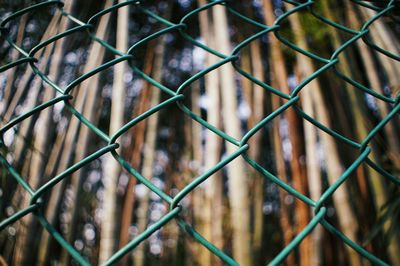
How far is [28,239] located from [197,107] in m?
0.82

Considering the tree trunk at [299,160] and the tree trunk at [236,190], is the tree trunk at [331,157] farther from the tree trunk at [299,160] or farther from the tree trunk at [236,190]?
the tree trunk at [236,190]

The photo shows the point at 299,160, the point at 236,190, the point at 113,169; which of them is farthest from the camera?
the point at 299,160

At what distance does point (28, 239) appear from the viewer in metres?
0.87

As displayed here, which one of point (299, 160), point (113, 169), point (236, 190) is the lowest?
point (236, 190)

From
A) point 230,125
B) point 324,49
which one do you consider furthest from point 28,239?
point 324,49

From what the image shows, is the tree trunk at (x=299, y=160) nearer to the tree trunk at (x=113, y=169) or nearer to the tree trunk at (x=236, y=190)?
the tree trunk at (x=236, y=190)

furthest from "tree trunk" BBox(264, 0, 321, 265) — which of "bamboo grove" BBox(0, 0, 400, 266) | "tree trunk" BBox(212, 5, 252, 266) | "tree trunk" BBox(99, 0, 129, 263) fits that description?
"tree trunk" BBox(99, 0, 129, 263)

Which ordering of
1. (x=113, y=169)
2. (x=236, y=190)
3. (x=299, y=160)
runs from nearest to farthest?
(x=236, y=190) → (x=113, y=169) → (x=299, y=160)

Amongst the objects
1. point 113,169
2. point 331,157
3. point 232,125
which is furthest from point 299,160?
point 113,169

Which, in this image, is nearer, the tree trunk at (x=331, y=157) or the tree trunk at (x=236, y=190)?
the tree trunk at (x=236, y=190)

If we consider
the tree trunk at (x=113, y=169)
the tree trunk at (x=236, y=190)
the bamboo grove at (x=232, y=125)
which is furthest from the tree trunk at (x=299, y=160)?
the tree trunk at (x=113, y=169)

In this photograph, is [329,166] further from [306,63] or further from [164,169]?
[164,169]

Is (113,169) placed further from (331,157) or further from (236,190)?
(331,157)

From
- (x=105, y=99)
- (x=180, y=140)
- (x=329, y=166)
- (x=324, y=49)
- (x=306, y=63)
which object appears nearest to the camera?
(x=329, y=166)
